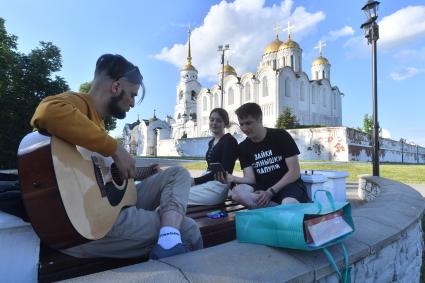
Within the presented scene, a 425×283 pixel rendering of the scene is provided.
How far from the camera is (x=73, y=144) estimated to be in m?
1.76

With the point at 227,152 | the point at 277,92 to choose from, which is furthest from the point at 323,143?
the point at 227,152

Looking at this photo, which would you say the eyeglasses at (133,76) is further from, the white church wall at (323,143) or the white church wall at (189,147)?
the white church wall at (189,147)

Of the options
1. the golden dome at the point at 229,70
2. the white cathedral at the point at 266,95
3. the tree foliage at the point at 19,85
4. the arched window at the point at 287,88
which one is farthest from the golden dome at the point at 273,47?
the tree foliage at the point at 19,85

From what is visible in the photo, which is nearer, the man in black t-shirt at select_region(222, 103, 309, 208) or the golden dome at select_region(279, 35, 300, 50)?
the man in black t-shirt at select_region(222, 103, 309, 208)

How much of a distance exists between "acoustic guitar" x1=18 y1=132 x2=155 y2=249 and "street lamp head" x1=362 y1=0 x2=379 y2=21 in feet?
28.4

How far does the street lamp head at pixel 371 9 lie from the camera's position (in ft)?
27.0

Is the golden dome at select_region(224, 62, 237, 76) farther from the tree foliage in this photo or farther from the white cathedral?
the tree foliage

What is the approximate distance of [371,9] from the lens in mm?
8359

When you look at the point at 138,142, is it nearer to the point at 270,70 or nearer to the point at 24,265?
the point at 270,70

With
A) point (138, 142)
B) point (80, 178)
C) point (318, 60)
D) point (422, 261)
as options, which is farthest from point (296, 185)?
point (138, 142)

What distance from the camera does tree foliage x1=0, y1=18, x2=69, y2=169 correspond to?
17750mm

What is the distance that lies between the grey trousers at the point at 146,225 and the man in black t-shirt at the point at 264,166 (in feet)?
4.19

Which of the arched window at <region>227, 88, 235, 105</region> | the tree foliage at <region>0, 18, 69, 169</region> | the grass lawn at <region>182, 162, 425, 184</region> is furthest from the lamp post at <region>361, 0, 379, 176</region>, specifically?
the arched window at <region>227, 88, 235, 105</region>

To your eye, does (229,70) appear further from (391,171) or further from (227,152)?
(227,152)
